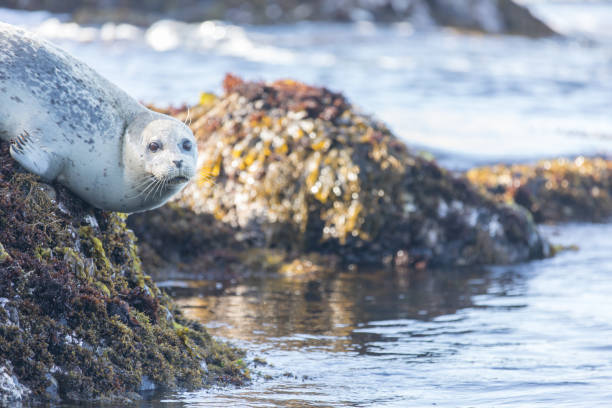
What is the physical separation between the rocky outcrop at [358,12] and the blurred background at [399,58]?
0.06m

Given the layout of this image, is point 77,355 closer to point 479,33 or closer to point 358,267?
point 358,267

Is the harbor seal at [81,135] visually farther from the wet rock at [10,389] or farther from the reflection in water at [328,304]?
the reflection in water at [328,304]

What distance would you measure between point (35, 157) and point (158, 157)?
2.29 ft

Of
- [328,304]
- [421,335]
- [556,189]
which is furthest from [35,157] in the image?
[556,189]

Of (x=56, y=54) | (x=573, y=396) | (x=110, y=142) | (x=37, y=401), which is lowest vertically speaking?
(x=573, y=396)

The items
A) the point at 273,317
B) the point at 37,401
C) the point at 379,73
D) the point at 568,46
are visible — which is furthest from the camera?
the point at 568,46

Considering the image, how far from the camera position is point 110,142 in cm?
553

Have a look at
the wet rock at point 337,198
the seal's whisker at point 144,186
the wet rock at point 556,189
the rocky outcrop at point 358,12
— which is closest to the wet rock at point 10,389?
the seal's whisker at point 144,186

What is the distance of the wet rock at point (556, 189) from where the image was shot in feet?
41.7

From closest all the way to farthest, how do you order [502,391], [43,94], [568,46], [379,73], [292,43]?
[43,94]
[502,391]
[379,73]
[292,43]
[568,46]

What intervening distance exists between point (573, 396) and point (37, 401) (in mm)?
3285

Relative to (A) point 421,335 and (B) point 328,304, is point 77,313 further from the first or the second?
(B) point 328,304

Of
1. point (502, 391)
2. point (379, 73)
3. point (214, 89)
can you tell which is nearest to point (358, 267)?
point (502, 391)

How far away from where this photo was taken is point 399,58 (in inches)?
1315
